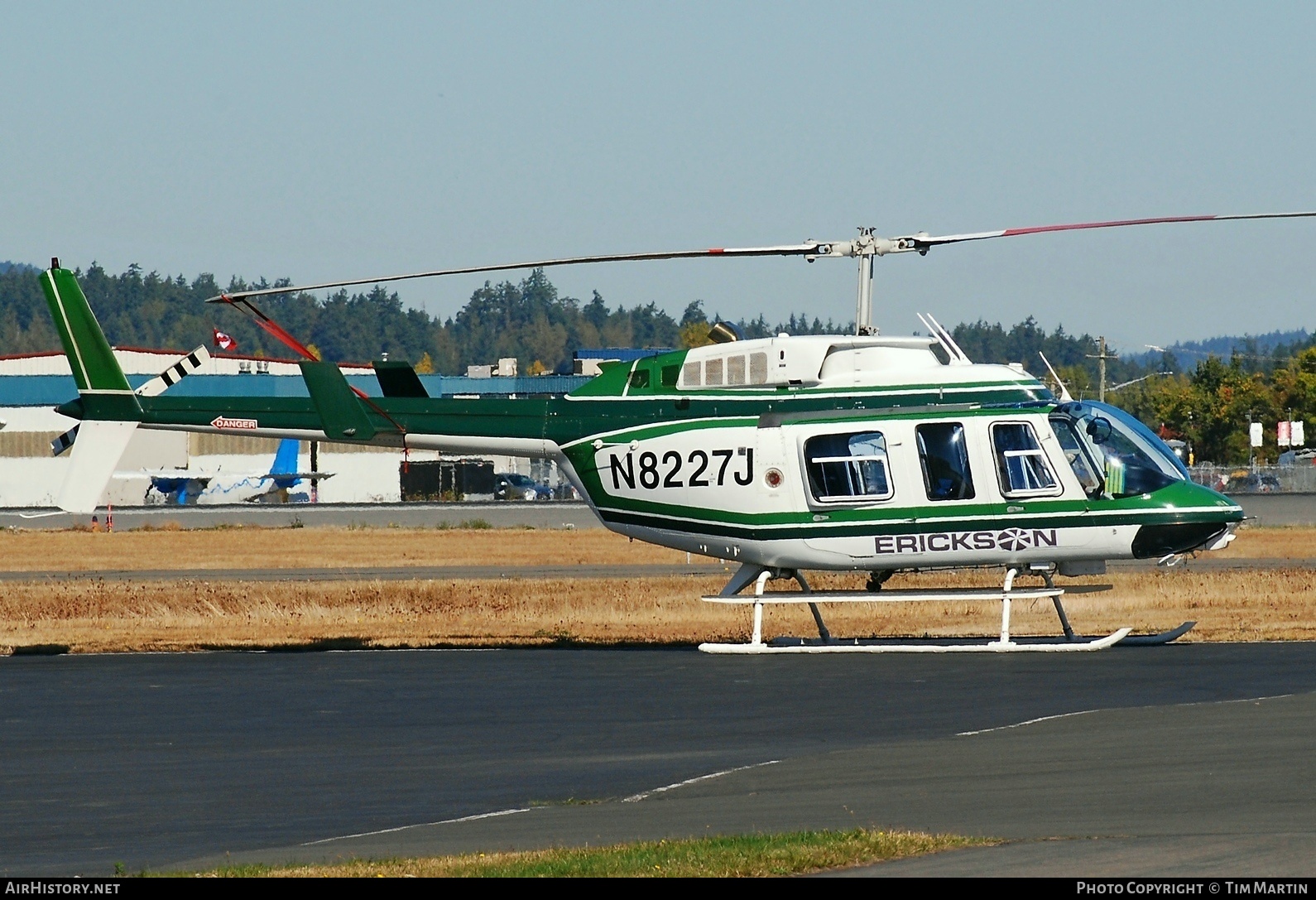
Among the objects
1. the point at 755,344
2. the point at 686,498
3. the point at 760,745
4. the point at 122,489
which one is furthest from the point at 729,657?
the point at 122,489

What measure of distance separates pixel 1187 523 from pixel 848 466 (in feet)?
13.9

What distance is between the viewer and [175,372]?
22781 mm

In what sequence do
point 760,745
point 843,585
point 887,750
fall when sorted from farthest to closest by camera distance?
point 843,585 → point 760,745 → point 887,750

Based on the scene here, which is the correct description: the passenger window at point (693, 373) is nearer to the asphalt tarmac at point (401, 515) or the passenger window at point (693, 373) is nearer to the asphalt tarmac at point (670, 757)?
the asphalt tarmac at point (670, 757)

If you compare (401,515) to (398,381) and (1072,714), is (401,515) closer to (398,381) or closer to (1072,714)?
(398,381)

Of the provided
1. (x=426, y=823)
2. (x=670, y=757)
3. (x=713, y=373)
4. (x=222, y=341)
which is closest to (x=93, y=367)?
(x=222, y=341)

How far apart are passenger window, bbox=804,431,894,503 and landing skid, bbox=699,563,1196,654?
1311 mm

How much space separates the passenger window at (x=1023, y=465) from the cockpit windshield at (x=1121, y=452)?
1.63 feet

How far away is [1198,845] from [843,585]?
22.4 m

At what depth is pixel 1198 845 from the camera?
831cm

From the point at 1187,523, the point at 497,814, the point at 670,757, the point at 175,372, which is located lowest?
the point at 670,757

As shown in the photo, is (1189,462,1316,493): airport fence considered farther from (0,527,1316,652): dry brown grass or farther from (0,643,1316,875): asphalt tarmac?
(0,643,1316,875): asphalt tarmac
